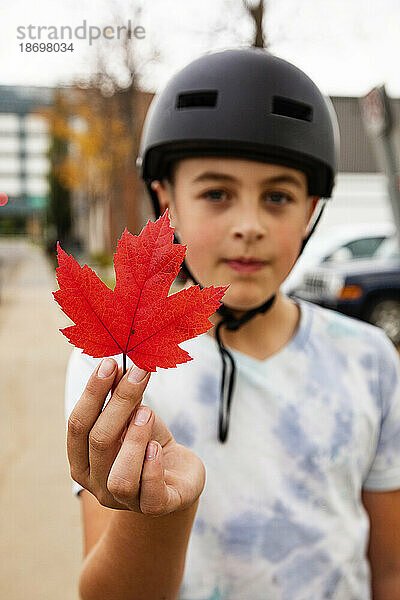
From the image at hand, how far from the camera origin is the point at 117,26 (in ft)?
3.28

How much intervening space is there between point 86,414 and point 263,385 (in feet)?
1.53

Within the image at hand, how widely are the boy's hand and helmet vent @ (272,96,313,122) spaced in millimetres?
629

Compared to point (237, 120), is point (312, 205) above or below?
below

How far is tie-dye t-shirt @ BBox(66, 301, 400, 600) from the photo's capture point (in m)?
0.85

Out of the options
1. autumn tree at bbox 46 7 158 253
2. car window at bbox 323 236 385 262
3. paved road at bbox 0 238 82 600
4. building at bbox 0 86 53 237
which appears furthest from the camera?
car window at bbox 323 236 385 262

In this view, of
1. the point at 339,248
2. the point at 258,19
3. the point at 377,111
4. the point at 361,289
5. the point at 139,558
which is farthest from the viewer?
the point at 339,248

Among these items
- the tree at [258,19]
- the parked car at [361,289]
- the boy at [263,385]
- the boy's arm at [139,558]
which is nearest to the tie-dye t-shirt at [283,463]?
the boy at [263,385]

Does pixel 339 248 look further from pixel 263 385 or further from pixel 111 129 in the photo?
pixel 263 385

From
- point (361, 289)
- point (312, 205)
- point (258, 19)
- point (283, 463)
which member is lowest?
point (361, 289)

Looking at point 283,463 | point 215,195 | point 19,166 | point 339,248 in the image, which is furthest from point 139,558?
point 339,248

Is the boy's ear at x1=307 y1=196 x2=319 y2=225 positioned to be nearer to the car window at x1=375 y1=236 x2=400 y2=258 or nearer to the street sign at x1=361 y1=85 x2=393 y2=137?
the street sign at x1=361 y1=85 x2=393 y2=137

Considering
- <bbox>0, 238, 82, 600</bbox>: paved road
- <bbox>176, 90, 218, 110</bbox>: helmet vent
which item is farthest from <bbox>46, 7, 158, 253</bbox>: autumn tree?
<bbox>176, 90, 218, 110</bbox>: helmet vent

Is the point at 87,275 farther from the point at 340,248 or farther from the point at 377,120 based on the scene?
the point at 340,248

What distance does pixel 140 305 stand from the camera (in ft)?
1.42
